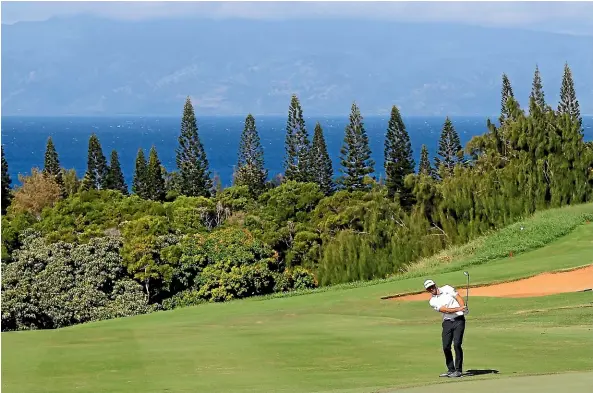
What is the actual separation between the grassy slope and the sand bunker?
2069 mm

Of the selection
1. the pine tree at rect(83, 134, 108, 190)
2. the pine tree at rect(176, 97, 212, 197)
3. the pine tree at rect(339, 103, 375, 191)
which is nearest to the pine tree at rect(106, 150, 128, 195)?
the pine tree at rect(83, 134, 108, 190)

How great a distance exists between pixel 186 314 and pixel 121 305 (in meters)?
13.5

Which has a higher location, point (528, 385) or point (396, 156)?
point (528, 385)

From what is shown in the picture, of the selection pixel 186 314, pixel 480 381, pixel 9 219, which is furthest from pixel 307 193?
pixel 480 381

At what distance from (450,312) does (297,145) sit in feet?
216

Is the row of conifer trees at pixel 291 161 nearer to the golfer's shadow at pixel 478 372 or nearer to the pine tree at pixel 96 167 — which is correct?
the pine tree at pixel 96 167

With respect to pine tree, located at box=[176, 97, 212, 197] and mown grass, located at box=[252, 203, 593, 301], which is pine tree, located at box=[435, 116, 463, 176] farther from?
mown grass, located at box=[252, 203, 593, 301]

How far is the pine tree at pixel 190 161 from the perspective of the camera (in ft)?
240

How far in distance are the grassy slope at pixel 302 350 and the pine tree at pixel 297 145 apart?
51.9 m

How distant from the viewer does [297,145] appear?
77.2 meters

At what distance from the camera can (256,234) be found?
4806cm

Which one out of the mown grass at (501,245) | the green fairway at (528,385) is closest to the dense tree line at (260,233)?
the mown grass at (501,245)

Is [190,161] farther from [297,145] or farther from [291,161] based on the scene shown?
[297,145]

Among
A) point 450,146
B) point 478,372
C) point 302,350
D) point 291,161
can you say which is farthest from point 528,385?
point 450,146
